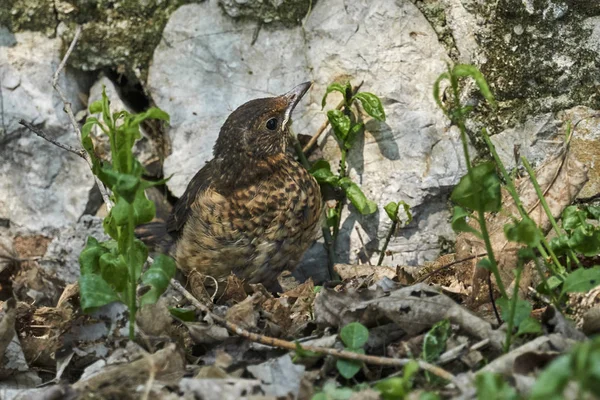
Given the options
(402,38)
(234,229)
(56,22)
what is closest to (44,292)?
(234,229)

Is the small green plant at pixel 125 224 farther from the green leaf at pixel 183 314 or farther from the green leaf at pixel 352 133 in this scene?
the green leaf at pixel 352 133

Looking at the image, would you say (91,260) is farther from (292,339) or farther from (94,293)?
(292,339)

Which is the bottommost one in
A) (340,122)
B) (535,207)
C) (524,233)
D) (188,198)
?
(188,198)

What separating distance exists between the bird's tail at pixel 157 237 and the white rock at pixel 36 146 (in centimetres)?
50

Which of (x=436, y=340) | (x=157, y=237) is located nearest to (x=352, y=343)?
(x=436, y=340)

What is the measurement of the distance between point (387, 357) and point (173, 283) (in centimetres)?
134

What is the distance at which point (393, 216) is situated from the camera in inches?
204

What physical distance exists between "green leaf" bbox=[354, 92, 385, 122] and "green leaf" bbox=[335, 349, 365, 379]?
2.21 metres

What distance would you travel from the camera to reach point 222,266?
5480 millimetres

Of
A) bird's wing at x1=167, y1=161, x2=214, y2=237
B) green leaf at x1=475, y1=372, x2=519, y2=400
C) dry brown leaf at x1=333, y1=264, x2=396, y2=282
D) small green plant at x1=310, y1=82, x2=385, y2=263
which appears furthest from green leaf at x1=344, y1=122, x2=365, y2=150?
green leaf at x1=475, y1=372, x2=519, y2=400

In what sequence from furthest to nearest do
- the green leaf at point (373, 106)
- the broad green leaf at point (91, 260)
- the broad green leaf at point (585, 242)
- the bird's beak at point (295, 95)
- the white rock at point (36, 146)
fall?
1. the white rock at point (36, 146)
2. the bird's beak at point (295, 95)
3. the green leaf at point (373, 106)
4. the broad green leaf at point (91, 260)
5. the broad green leaf at point (585, 242)

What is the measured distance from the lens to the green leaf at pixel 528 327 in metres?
3.05

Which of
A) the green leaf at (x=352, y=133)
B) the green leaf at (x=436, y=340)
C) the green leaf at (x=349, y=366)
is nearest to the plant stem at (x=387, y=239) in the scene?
the green leaf at (x=352, y=133)

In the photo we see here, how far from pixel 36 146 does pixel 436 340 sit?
12.4ft
